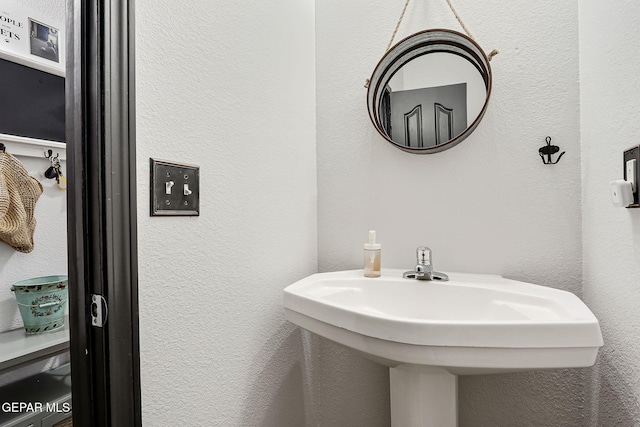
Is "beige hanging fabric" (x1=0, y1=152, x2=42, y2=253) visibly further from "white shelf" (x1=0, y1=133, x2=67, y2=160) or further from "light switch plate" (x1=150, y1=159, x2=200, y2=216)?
"light switch plate" (x1=150, y1=159, x2=200, y2=216)

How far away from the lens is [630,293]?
2.20ft

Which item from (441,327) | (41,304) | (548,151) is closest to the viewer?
(441,327)

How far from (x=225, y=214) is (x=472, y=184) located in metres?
0.82

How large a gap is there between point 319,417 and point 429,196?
0.98 metres

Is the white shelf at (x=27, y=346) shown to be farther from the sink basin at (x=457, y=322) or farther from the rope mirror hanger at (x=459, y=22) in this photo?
the rope mirror hanger at (x=459, y=22)

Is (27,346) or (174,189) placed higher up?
(174,189)

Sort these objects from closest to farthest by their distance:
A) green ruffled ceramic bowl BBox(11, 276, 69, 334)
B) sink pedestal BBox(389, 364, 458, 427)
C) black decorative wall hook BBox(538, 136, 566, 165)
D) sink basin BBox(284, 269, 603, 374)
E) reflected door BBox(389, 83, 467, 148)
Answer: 1. sink basin BBox(284, 269, 603, 374)
2. sink pedestal BBox(389, 364, 458, 427)
3. black decorative wall hook BBox(538, 136, 566, 165)
4. reflected door BBox(389, 83, 467, 148)
5. green ruffled ceramic bowl BBox(11, 276, 69, 334)

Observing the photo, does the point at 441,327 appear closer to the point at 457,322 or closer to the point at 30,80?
the point at 457,322

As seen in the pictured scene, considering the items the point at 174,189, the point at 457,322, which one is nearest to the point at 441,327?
the point at 457,322

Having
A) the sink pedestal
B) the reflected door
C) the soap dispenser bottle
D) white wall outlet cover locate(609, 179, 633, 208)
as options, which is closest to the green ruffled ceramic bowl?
the soap dispenser bottle

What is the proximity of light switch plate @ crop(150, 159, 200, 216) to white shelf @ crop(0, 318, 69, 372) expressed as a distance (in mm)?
1015

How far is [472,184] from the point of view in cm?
106

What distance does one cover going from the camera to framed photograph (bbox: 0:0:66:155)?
1333 mm

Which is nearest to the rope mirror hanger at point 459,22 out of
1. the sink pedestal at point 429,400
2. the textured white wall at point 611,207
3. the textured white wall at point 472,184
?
the textured white wall at point 472,184
